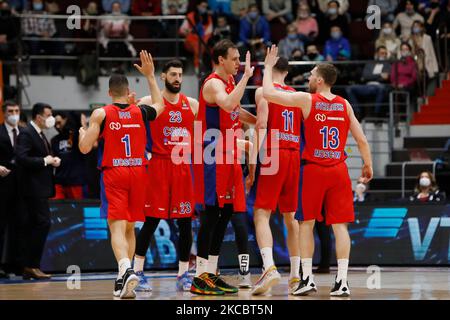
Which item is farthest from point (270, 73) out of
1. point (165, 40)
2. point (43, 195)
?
point (165, 40)

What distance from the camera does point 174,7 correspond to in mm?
20094

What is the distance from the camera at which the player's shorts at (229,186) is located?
381 inches

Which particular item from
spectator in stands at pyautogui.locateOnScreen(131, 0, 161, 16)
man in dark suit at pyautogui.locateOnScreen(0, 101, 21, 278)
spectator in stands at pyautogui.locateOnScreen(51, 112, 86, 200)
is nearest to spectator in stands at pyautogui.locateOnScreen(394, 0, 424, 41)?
spectator in stands at pyautogui.locateOnScreen(131, 0, 161, 16)

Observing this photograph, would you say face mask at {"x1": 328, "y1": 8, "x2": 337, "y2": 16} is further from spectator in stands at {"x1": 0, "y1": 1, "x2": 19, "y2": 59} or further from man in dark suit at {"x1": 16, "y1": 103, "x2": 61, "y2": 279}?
man in dark suit at {"x1": 16, "y1": 103, "x2": 61, "y2": 279}

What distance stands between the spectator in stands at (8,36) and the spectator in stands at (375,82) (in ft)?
20.3

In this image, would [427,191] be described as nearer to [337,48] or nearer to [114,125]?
[337,48]

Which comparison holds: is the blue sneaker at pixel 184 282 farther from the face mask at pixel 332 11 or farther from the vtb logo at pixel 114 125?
the face mask at pixel 332 11

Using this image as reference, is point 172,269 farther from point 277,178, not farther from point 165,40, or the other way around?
point 165,40

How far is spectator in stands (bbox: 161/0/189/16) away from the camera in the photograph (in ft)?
65.5

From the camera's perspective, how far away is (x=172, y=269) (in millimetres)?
13805

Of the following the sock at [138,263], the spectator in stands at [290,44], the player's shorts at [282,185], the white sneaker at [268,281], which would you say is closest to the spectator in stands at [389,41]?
the spectator in stands at [290,44]

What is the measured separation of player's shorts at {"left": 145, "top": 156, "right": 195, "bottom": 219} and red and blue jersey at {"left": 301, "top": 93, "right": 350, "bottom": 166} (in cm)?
172

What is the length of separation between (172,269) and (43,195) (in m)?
2.29

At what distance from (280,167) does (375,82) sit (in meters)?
8.40
